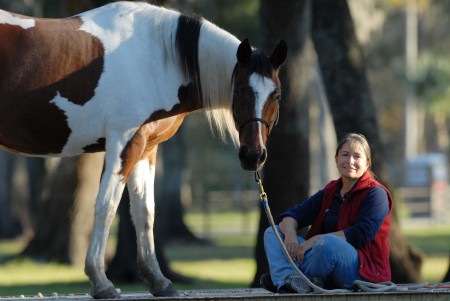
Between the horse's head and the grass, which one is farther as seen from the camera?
the grass

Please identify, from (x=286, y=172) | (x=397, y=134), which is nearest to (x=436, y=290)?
(x=286, y=172)

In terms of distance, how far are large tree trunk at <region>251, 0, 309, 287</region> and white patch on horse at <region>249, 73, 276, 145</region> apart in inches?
176

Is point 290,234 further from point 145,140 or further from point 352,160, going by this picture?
point 145,140

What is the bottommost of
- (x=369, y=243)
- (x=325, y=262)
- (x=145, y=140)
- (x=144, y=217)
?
(x=325, y=262)

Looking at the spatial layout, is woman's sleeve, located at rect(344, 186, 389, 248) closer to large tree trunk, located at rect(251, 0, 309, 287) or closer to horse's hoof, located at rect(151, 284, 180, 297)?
horse's hoof, located at rect(151, 284, 180, 297)

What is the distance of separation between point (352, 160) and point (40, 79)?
2.27 meters

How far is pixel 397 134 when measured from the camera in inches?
2564

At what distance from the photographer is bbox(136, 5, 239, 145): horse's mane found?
8.64m

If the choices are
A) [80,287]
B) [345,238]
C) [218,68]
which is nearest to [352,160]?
[345,238]

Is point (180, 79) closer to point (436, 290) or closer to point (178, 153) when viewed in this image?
point (436, 290)

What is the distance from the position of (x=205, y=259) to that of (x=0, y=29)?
42.3 ft

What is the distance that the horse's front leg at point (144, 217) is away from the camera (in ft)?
29.1

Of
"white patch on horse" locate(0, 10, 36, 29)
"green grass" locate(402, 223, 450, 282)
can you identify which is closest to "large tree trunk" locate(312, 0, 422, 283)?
"green grass" locate(402, 223, 450, 282)

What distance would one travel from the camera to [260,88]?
27.1 ft
